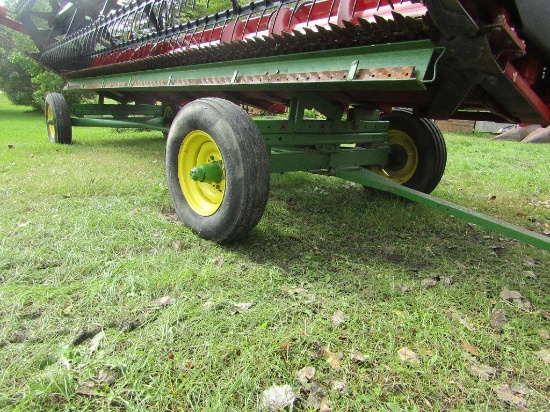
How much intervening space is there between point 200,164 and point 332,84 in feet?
3.94

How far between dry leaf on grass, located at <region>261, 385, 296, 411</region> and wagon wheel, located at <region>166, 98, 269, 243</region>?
1.23 m

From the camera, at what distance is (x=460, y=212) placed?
2.40 m

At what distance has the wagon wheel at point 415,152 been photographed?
12.4ft

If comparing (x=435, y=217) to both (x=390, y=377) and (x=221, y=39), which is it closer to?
(x=390, y=377)

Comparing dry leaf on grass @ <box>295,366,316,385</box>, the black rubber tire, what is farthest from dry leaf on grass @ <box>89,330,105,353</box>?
the black rubber tire

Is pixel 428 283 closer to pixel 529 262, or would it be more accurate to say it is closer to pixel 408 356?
pixel 408 356

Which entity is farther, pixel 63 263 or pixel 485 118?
pixel 485 118

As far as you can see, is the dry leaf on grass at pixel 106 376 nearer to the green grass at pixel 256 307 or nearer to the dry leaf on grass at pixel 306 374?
the green grass at pixel 256 307

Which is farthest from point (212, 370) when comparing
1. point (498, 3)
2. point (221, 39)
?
point (221, 39)

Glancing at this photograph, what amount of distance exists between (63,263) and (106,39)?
17.2 feet

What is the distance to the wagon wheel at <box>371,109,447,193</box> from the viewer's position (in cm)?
379

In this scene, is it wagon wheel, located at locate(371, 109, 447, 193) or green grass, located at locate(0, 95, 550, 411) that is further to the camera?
wagon wheel, located at locate(371, 109, 447, 193)

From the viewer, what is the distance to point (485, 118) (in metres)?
3.46

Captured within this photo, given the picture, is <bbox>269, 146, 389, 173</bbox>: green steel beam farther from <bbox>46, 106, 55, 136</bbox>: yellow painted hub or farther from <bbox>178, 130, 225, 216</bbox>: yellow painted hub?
<bbox>46, 106, 55, 136</bbox>: yellow painted hub
